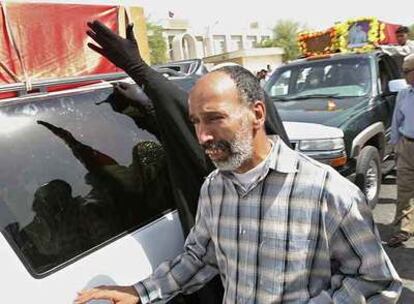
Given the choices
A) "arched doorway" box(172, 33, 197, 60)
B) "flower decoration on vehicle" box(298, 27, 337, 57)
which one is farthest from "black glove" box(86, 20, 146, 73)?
"arched doorway" box(172, 33, 197, 60)

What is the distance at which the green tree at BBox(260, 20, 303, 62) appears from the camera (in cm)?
7445

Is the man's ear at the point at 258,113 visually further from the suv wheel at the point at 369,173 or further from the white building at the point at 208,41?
the white building at the point at 208,41

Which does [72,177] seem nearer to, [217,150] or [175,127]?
[175,127]

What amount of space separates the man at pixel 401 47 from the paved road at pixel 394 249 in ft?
6.08

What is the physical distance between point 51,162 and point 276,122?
90 cm

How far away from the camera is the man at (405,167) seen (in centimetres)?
446

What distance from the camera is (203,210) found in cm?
171

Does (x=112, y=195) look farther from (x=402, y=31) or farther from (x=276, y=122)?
(x=402, y=31)

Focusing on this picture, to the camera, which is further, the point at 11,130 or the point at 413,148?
the point at 413,148

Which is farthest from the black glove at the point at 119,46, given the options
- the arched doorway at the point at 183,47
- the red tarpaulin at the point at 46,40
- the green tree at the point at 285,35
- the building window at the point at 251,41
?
the building window at the point at 251,41

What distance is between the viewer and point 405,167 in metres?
4.52

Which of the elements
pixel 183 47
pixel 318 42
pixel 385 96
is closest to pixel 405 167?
pixel 385 96

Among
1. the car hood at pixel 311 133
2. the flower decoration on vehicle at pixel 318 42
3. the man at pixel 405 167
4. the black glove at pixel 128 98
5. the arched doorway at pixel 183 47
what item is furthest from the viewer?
the arched doorway at pixel 183 47

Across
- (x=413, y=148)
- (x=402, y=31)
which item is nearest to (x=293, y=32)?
(x=402, y=31)
